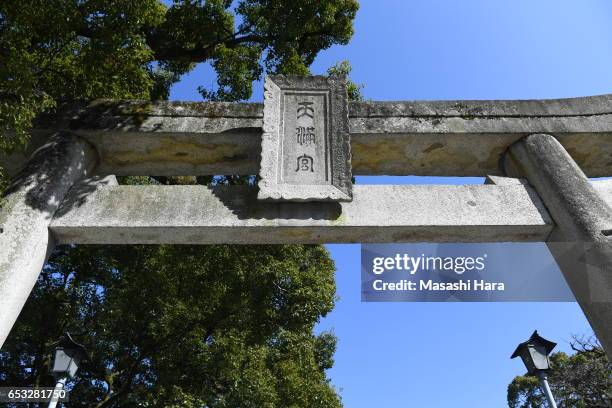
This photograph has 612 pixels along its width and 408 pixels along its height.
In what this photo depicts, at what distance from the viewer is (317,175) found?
151 inches

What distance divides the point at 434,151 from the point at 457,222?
3.38ft

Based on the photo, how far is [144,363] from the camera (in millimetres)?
9172

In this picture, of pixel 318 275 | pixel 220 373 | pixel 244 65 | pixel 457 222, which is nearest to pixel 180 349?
pixel 220 373

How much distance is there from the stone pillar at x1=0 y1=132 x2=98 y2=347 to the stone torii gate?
0.04 ft

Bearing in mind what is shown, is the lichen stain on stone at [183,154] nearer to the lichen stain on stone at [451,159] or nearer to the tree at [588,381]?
the lichen stain on stone at [451,159]

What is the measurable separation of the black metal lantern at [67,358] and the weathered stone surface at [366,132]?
202cm

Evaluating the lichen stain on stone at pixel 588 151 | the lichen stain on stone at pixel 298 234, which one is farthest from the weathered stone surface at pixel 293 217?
the lichen stain on stone at pixel 588 151

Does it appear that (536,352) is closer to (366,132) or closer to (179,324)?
(366,132)

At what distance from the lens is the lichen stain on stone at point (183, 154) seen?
14.3 ft

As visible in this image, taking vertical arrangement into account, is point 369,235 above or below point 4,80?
below

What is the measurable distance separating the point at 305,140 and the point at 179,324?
5.76 metres

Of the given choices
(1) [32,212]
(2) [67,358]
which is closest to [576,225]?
(1) [32,212]

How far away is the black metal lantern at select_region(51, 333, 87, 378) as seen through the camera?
16.3 feet

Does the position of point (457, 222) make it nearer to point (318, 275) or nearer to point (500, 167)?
point (500, 167)
